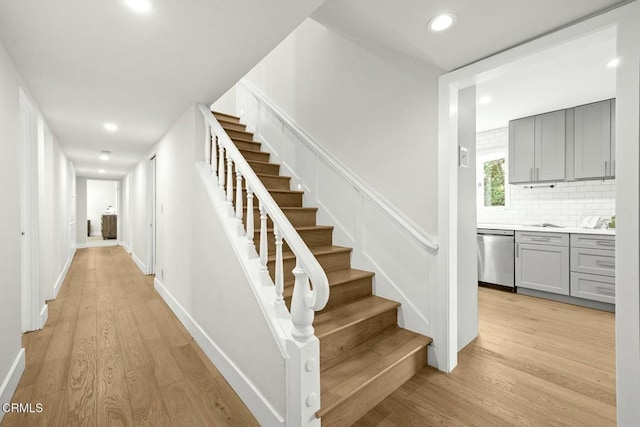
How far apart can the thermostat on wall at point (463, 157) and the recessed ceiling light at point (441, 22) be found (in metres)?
0.89

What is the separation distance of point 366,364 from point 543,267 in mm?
3083

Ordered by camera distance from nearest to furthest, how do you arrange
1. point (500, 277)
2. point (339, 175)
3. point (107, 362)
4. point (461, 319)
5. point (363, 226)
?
point (107, 362) < point (461, 319) < point (363, 226) < point (339, 175) < point (500, 277)

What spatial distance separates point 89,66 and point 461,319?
3.33 meters

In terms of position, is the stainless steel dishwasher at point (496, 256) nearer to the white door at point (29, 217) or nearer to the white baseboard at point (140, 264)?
the white door at point (29, 217)

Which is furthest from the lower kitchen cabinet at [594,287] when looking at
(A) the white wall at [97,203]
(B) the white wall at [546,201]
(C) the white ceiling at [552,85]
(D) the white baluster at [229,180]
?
(A) the white wall at [97,203]

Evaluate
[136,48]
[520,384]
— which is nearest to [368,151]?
[136,48]

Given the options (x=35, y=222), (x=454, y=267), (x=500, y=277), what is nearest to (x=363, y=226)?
(x=454, y=267)

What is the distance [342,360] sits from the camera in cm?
178

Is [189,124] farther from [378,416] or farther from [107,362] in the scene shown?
[378,416]

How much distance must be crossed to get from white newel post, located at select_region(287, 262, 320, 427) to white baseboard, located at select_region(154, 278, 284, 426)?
181 mm

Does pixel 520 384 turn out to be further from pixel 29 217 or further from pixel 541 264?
pixel 29 217

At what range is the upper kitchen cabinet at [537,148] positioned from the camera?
3.64 m

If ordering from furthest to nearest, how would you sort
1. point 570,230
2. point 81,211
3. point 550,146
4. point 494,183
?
point 81,211, point 494,183, point 550,146, point 570,230

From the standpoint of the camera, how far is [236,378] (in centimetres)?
178
